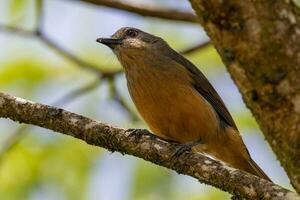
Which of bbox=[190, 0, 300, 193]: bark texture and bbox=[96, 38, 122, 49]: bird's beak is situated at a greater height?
bbox=[96, 38, 122, 49]: bird's beak

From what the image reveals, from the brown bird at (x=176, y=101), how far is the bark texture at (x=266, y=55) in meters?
2.75

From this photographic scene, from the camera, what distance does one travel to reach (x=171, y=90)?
5.48 metres

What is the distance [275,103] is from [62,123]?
1837 millimetres

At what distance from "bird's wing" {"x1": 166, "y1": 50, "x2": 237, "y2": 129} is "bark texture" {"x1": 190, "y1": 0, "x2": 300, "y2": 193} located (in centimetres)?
329

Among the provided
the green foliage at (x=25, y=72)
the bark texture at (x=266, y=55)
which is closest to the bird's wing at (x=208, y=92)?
the green foliage at (x=25, y=72)

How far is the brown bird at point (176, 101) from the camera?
543cm

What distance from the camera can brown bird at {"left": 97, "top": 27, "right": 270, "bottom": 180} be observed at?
5.43 m

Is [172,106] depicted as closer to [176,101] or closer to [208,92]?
[176,101]

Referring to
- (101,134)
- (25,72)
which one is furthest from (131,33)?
(101,134)

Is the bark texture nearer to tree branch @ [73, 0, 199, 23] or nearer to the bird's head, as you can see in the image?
the bird's head

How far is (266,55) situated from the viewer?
242cm

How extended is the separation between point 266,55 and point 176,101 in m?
3.00

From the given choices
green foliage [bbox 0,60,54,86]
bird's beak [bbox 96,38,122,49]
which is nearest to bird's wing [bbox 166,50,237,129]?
bird's beak [bbox 96,38,122,49]

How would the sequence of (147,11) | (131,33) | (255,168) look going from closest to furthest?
(255,168), (131,33), (147,11)
